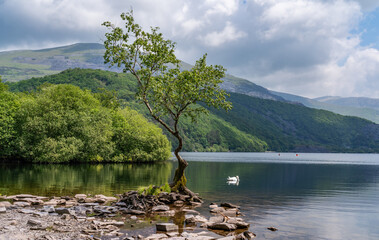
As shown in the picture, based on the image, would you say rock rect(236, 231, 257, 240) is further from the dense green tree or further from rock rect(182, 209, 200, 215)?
the dense green tree

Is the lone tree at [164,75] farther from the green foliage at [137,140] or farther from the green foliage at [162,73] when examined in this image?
the green foliage at [137,140]

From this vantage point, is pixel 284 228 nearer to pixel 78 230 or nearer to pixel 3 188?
pixel 78 230

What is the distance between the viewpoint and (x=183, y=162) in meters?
33.0

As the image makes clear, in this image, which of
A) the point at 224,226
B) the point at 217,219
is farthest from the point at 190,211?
the point at 224,226

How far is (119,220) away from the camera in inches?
843

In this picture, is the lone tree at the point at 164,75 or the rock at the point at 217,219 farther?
the lone tree at the point at 164,75

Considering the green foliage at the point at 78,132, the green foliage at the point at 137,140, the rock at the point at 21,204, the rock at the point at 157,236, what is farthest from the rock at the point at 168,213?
the green foliage at the point at 137,140

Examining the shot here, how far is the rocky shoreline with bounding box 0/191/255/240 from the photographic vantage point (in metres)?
17.4

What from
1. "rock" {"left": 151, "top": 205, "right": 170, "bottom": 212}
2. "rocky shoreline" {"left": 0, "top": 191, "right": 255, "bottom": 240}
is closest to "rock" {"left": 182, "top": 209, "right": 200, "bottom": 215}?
"rocky shoreline" {"left": 0, "top": 191, "right": 255, "bottom": 240}

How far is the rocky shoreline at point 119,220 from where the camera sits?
57.1ft

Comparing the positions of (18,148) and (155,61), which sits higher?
(155,61)

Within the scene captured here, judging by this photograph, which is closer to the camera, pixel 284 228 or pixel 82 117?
pixel 284 228

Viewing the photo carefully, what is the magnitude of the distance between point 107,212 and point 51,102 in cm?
7117

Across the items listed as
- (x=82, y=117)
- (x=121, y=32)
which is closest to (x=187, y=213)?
(x=121, y=32)
